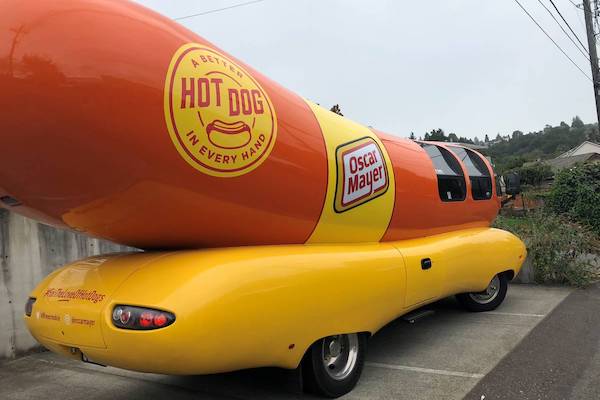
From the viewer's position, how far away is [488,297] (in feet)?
23.1

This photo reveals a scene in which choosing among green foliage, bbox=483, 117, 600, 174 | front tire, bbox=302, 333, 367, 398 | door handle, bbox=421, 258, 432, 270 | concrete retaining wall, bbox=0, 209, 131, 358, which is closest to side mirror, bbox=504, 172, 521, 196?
door handle, bbox=421, 258, 432, 270

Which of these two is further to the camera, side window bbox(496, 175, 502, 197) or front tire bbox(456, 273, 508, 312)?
side window bbox(496, 175, 502, 197)

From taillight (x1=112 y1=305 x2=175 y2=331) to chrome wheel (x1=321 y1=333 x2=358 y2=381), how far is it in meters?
1.50

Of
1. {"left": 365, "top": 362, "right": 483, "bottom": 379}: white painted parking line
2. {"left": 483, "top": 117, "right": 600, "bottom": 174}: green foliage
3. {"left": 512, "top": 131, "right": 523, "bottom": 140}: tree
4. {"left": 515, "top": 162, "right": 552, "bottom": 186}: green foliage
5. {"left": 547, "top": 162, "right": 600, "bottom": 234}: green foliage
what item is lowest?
{"left": 365, "top": 362, "right": 483, "bottom": 379}: white painted parking line

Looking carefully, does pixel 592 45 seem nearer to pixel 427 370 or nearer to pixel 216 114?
pixel 427 370

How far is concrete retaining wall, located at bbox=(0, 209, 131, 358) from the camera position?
5.91 meters

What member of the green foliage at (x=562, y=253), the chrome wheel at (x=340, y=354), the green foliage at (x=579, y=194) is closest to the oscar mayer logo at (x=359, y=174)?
the chrome wheel at (x=340, y=354)

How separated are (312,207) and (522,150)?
8269cm

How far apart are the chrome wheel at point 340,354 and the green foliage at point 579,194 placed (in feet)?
33.0

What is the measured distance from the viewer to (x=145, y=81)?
111 inches

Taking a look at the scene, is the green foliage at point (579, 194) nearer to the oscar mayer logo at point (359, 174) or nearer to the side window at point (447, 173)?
the side window at point (447, 173)

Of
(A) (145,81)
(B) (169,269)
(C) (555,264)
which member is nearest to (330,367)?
(B) (169,269)

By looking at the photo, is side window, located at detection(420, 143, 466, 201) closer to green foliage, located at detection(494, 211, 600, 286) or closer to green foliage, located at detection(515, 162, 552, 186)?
green foliage, located at detection(494, 211, 600, 286)

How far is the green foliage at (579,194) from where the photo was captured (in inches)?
486
